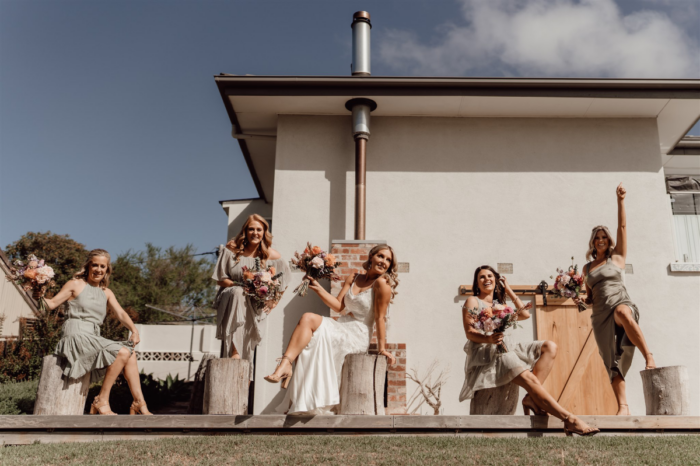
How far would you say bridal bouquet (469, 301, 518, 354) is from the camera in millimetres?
4949

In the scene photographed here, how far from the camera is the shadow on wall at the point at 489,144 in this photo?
29.6 ft

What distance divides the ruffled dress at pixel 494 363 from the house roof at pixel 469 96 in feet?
14.0

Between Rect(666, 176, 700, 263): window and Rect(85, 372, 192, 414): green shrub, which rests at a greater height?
Rect(666, 176, 700, 263): window

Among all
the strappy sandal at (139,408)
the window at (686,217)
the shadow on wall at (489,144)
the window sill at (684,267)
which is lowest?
the strappy sandal at (139,408)

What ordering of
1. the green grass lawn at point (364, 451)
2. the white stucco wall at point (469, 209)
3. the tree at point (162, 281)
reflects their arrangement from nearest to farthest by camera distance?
1. the green grass lawn at point (364, 451)
2. the white stucco wall at point (469, 209)
3. the tree at point (162, 281)

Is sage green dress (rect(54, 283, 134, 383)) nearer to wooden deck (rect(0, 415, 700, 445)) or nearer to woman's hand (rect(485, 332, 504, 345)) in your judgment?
wooden deck (rect(0, 415, 700, 445))

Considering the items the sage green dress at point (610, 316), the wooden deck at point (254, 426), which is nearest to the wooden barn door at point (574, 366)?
the sage green dress at point (610, 316)

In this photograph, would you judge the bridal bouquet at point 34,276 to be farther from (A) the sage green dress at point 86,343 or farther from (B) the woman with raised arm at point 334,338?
(B) the woman with raised arm at point 334,338

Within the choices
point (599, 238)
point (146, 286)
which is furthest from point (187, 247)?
point (599, 238)

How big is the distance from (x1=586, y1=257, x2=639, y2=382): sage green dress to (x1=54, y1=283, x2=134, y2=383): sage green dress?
468 centimetres

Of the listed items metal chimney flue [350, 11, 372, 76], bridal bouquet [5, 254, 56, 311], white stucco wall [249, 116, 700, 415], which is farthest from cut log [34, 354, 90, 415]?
metal chimney flue [350, 11, 372, 76]

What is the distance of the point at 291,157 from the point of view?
Answer: 9.04 m

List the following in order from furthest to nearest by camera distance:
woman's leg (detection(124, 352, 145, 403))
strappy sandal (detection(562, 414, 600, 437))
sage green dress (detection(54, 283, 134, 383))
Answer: woman's leg (detection(124, 352, 145, 403)) < sage green dress (detection(54, 283, 134, 383)) < strappy sandal (detection(562, 414, 600, 437))

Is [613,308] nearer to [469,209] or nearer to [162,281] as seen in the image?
[469,209]
